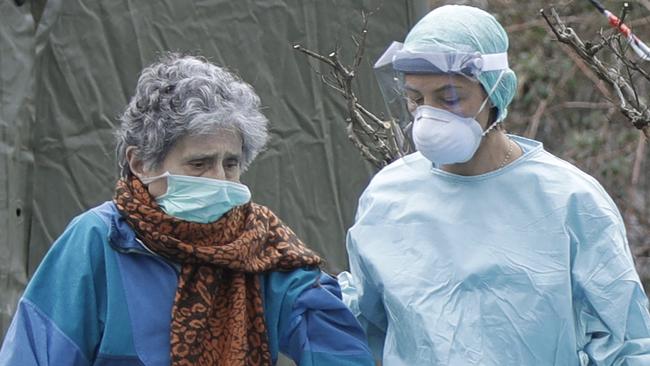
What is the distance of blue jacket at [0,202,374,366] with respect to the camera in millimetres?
3604

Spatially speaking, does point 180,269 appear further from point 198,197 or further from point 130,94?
point 130,94

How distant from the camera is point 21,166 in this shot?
506cm

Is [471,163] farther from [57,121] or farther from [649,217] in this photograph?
[649,217]

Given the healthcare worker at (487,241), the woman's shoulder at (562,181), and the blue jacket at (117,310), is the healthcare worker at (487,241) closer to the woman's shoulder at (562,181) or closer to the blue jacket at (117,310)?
the woman's shoulder at (562,181)

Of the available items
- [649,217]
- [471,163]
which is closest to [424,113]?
[471,163]

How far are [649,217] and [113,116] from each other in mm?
3623

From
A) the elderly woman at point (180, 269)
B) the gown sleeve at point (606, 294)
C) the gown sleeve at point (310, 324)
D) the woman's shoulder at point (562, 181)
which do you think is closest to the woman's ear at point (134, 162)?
the elderly woman at point (180, 269)

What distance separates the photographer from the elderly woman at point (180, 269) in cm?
362

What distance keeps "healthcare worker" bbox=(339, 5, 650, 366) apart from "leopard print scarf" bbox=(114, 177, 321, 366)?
294mm

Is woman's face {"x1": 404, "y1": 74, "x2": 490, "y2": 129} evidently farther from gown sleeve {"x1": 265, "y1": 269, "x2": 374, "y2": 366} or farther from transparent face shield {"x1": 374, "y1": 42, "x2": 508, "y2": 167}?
gown sleeve {"x1": 265, "y1": 269, "x2": 374, "y2": 366}

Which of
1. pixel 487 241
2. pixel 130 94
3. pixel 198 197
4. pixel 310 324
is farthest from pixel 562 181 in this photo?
pixel 130 94

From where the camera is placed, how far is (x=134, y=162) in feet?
12.3

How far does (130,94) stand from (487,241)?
2.02 m

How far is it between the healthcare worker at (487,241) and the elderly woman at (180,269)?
251 millimetres
